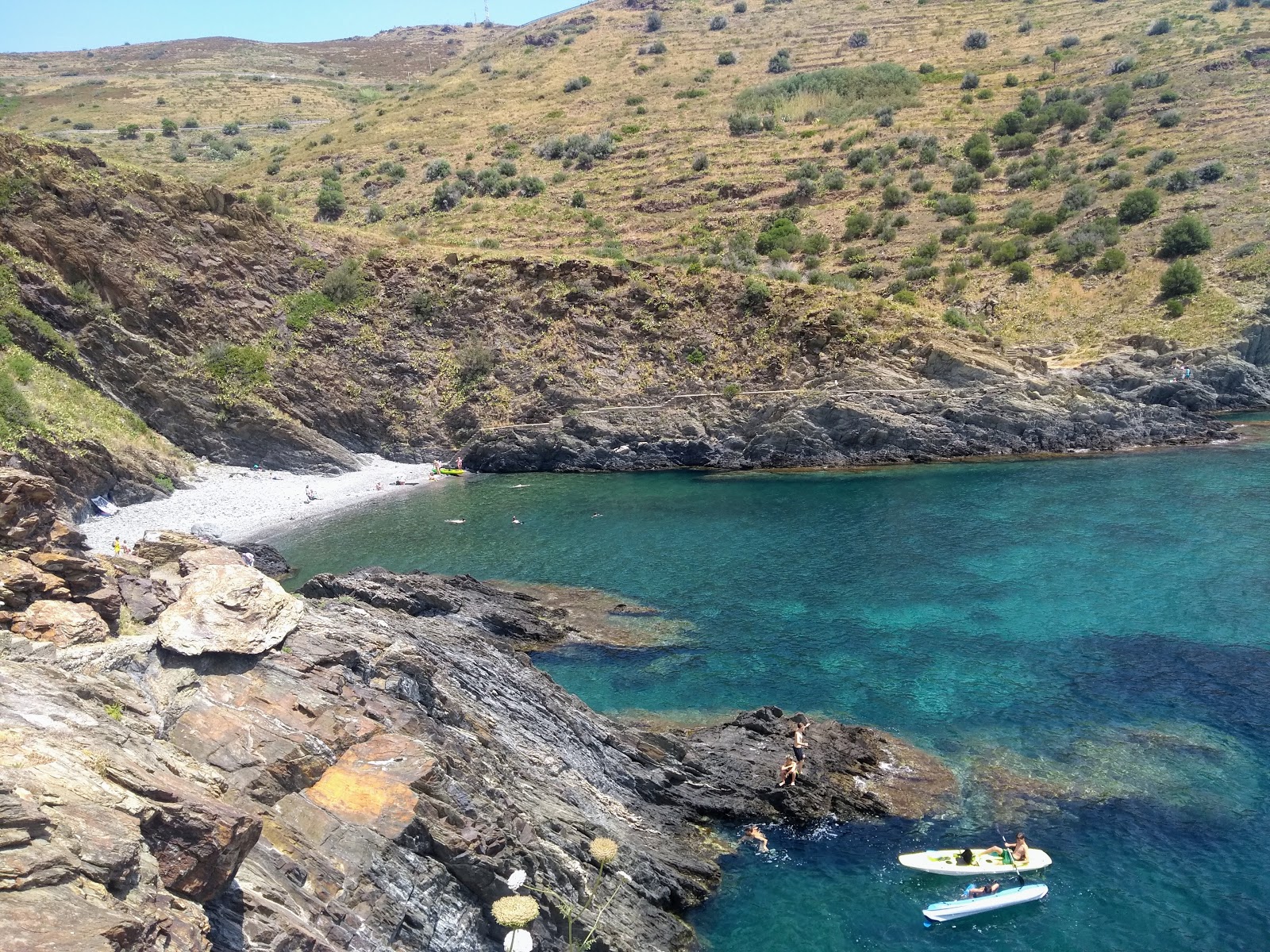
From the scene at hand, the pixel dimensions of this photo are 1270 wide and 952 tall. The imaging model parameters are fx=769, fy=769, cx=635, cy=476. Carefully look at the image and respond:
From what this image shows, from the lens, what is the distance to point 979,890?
1372 cm

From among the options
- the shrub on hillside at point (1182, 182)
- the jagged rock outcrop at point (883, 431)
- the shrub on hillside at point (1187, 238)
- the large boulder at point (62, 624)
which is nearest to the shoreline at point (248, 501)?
the jagged rock outcrop at point (883, 431)

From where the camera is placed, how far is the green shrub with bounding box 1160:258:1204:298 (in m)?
50.0

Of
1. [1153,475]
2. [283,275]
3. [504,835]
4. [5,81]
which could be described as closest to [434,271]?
[283,275]

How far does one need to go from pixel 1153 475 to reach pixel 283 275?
5164 cm

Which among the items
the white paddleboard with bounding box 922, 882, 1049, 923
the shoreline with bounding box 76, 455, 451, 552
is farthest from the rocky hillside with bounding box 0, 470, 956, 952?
the shoreline with bounding box 76, 455, 451, 552

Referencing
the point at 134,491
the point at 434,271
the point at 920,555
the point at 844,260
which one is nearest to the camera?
the point at 920,555

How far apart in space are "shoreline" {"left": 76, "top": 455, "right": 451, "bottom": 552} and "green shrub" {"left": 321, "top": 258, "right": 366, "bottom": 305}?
1143 cm

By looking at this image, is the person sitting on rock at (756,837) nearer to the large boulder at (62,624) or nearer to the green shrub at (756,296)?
the large boulder at (62,624)

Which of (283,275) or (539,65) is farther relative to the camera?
(539,65)

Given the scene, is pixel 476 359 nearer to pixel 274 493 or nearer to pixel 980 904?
pixel 274 493

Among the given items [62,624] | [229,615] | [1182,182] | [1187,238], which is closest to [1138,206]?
[1182,182]

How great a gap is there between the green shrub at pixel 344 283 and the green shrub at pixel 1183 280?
5387cm

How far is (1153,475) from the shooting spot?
3719 cm

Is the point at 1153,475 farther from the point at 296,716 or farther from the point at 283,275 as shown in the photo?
the point at 283,275
